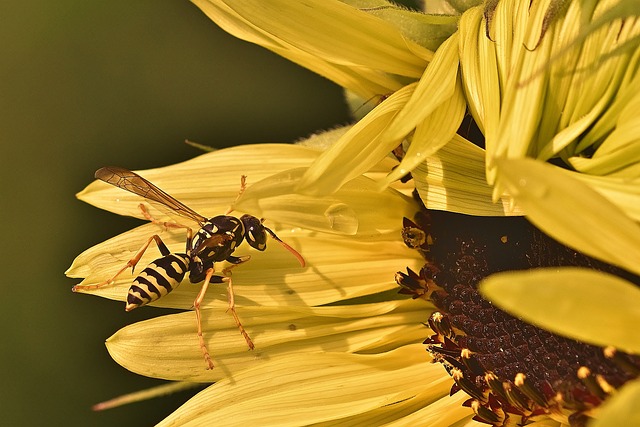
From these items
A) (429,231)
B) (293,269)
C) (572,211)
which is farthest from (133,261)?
(572,211)

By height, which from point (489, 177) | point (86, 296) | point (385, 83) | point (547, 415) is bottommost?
point (547, 415)

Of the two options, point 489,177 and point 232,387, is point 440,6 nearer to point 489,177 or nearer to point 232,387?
point 489,177

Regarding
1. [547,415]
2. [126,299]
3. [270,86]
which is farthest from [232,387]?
[270,86]

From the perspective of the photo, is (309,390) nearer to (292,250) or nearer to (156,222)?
(292,250)

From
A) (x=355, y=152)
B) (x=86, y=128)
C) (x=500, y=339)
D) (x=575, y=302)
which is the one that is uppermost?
(x=86, y=128)

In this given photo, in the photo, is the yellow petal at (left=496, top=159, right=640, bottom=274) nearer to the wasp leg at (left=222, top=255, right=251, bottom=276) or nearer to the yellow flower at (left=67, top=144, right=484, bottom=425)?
the yellow flower at (left=67, top=144, right=484, bottom=425)

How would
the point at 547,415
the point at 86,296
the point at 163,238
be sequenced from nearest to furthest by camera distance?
1. the point at 547,415
2. the point at 163,238
3. the point at 86,296

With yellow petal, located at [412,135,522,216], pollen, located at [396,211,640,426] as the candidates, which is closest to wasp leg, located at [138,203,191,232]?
pollen, located at [396,211,640,426]

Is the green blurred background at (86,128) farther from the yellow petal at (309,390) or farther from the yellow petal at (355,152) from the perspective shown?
the yellow petal at (355,152)
